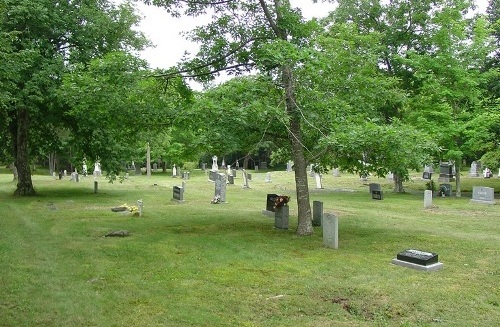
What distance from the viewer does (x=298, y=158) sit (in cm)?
1178

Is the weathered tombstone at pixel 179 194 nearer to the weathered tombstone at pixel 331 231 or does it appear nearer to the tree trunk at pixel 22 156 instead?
the tree trunk at pixel 22 156

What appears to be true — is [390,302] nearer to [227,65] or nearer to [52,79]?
[227,65]

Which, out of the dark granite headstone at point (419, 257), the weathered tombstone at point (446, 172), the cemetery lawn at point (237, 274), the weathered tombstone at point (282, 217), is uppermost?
the weathered tombstone at point (446, 172)

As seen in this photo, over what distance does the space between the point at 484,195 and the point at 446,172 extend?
14160 millimetres

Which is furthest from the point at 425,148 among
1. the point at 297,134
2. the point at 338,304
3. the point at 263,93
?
the point at 338,304

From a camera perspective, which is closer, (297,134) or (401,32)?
(297,134)

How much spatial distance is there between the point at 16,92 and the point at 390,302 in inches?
740

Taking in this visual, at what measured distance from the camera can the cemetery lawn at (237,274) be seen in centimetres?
604

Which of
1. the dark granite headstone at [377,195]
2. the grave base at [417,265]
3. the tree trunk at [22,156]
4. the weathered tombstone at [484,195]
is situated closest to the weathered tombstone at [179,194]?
the tree trunk at [22,156]

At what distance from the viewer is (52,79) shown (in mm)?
20688

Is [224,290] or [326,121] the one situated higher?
[326,121]

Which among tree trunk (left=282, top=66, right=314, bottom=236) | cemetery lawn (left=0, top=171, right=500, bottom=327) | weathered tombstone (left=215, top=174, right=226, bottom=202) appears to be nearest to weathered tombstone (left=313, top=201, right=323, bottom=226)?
cemetery lawn (left=0, top=171, right=500, bottom=327)

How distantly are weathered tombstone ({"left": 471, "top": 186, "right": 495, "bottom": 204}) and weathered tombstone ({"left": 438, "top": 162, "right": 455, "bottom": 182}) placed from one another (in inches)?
528

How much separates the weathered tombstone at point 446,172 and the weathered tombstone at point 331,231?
26450 mm
